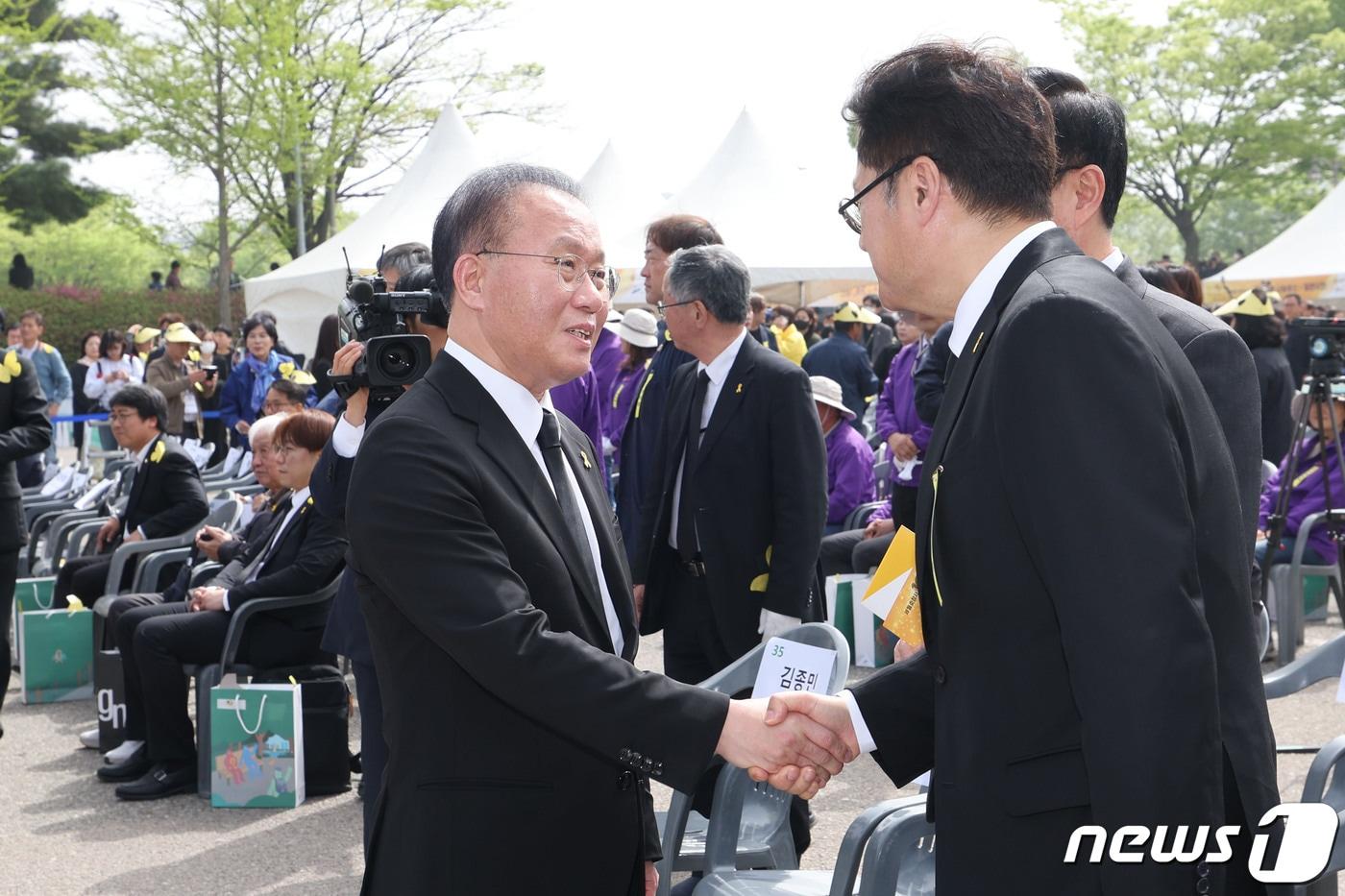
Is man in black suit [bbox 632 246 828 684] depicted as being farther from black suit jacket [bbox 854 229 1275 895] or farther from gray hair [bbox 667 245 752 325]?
black suit jacket [bbox 854 229 1275 895]

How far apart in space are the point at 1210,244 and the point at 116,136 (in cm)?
7949

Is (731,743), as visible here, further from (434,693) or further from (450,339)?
(450,339)

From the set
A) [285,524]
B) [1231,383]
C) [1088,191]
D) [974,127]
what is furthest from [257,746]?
[974,127]

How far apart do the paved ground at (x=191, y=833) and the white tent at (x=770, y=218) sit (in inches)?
453

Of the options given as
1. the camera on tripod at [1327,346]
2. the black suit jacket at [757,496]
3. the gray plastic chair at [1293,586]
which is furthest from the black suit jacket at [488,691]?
the gray plastic chair at [1293,586]

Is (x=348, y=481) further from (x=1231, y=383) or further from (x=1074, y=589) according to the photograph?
(x=1074, y=589)

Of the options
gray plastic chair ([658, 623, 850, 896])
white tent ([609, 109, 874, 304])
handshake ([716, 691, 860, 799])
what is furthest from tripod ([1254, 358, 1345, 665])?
white tent ([609, 109, 874, 304])

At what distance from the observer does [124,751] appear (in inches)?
249

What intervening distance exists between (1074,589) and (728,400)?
3169 mm

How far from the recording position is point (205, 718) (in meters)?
5.95

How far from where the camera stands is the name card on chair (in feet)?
10.9

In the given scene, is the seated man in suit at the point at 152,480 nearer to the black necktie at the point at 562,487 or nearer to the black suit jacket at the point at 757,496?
the black suit jacket at the point at 757,496

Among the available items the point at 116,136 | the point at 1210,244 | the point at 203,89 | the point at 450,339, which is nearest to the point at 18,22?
the point at 116,136

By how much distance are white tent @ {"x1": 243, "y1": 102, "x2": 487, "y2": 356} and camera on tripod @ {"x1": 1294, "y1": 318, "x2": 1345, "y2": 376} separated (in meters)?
12.8
